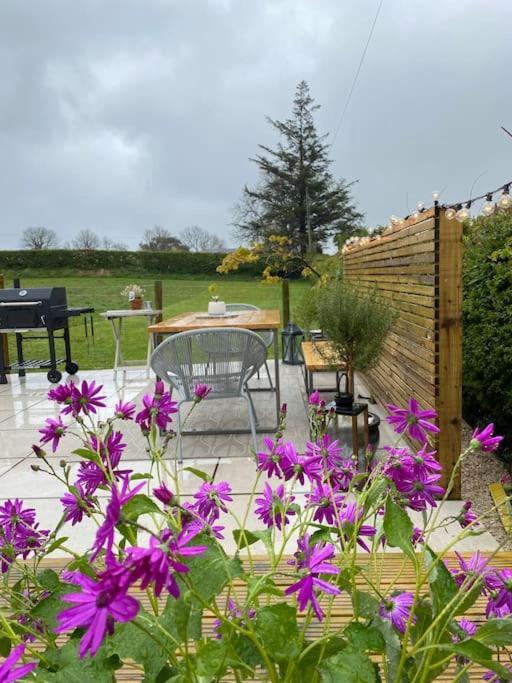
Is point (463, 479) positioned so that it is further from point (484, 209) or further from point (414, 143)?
point (414, 143)

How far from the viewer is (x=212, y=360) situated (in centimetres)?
347

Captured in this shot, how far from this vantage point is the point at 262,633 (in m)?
0.45

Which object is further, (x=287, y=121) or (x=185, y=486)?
(x=287, y=121)

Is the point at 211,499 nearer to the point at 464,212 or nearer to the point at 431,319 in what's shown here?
the point at 464,212

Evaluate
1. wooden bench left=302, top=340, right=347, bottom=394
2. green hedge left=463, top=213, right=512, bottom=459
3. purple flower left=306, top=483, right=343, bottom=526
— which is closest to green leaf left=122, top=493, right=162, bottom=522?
purple flower left=306, top=483, right=343, bottom=526

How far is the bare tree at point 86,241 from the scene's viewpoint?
23.3 metres

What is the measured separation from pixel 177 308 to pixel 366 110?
23.1 feet

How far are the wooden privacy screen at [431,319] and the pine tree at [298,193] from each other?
66.4ft

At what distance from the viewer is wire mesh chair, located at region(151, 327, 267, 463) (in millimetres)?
3348

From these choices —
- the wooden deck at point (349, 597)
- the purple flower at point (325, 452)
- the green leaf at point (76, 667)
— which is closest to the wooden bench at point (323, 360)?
the wooden deck at point (349, 597)

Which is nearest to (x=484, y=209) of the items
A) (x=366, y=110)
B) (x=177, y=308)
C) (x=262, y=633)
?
(x=262, y=633)

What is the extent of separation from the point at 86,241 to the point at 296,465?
24.5 metres

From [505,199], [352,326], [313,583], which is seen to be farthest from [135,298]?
[313,583]

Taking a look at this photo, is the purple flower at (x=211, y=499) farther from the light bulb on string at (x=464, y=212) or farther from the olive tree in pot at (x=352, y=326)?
the olive tree in pot at (x=352, y=326)
